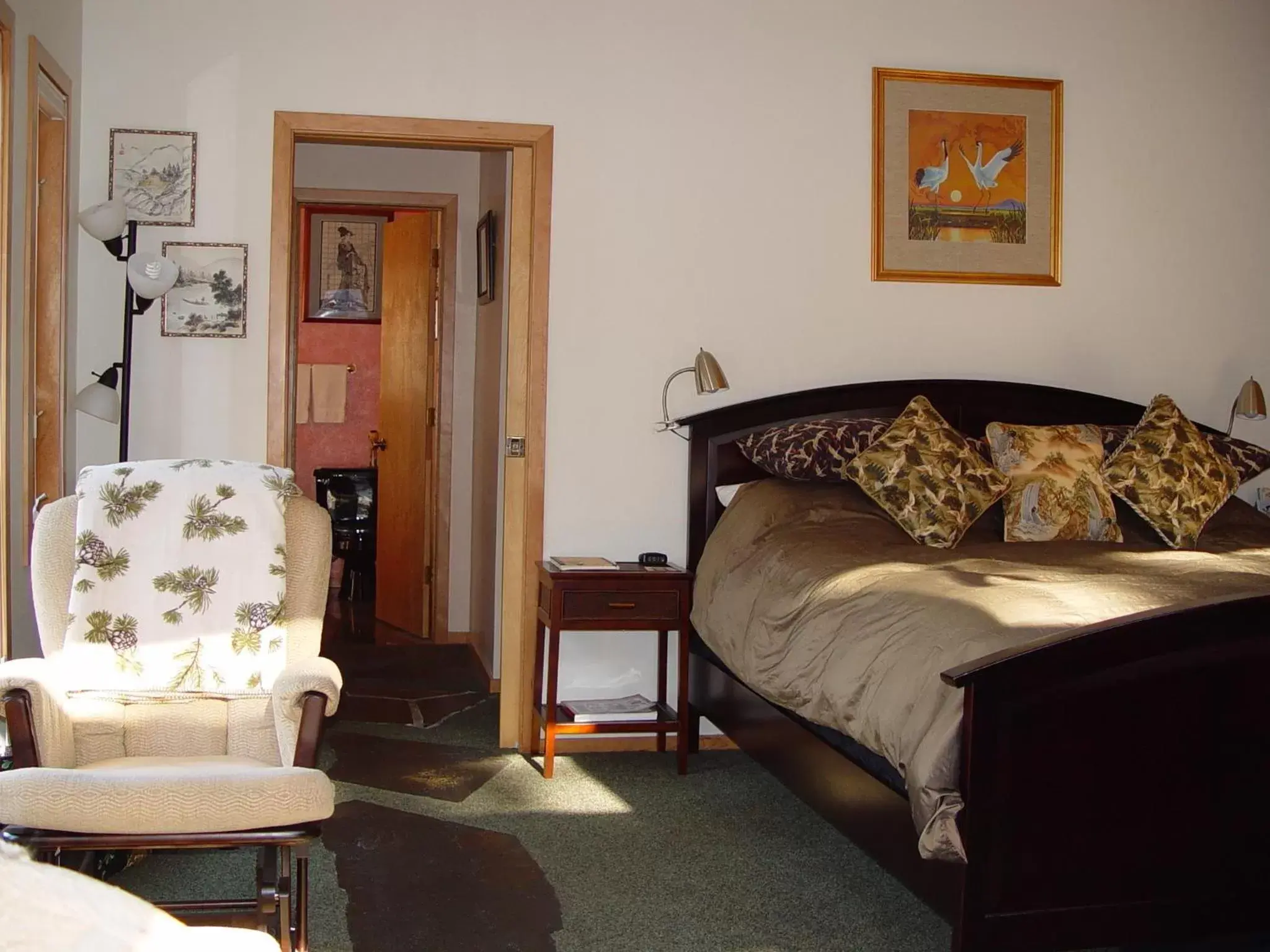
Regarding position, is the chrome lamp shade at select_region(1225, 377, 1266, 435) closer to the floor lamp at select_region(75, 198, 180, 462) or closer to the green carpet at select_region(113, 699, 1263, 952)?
the green carpet at select_region(113, 699, 1263, 952)

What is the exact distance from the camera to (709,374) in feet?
13.9

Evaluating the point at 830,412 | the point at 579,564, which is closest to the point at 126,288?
the point at 579,564

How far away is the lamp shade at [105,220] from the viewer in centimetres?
385

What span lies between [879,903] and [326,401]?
6.32 m

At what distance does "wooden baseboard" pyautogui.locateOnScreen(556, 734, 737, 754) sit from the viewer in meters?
4.46

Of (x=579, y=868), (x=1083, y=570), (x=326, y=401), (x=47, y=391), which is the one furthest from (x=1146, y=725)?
(x=326, y=401)

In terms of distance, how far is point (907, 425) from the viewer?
158 inches

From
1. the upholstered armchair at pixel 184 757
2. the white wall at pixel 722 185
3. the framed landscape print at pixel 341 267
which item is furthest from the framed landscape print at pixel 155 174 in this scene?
the framed landscape print at pixel 341 267

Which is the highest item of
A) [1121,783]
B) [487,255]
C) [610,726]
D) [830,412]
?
[487,255]

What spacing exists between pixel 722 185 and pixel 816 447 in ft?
3.54

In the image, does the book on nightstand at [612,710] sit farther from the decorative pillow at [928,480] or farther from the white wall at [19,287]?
the white wall at [19,287]

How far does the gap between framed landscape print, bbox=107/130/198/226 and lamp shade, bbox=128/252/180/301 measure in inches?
13.8

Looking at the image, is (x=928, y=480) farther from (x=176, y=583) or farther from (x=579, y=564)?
(x=176, y=583)

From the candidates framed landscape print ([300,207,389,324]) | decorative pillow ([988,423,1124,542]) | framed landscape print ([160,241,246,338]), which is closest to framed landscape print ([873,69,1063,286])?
decorative pillow ([988,423,1124,542])
